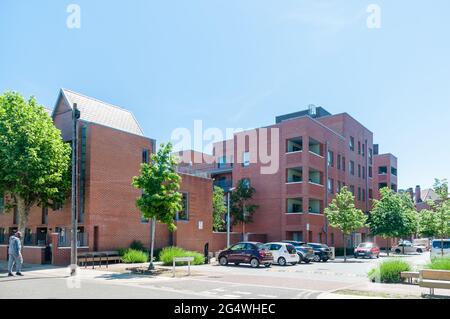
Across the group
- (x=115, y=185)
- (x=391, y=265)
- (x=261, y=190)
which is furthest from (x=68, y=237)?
(x=261, y=190)

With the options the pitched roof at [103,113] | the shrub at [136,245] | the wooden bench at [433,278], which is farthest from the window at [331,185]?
the wooden bench at [433,278]

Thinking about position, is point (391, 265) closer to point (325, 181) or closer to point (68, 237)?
point (68, 237)

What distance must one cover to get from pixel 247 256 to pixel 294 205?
63.1 feet

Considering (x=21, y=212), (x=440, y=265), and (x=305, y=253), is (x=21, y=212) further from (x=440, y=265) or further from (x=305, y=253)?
(x=440, y=265)

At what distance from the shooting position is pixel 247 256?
1051 inches

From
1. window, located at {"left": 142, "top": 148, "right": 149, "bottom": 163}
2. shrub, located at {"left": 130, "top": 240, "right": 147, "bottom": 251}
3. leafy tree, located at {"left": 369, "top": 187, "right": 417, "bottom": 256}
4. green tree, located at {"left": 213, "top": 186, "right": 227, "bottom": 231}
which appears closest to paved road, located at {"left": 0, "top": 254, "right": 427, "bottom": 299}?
shrub, located at {"left": 130, "top": 240, "right": 147, "bottom": 251}

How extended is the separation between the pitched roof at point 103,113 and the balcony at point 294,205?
17302 millimetres

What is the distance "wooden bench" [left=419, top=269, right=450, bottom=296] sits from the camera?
45.4ft

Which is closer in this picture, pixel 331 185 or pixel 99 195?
pixel 99 195

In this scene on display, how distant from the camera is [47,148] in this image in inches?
974

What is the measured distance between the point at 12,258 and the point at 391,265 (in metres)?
16.0

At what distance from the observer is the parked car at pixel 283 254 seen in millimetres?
29188

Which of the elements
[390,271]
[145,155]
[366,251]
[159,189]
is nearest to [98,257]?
[159,189]
